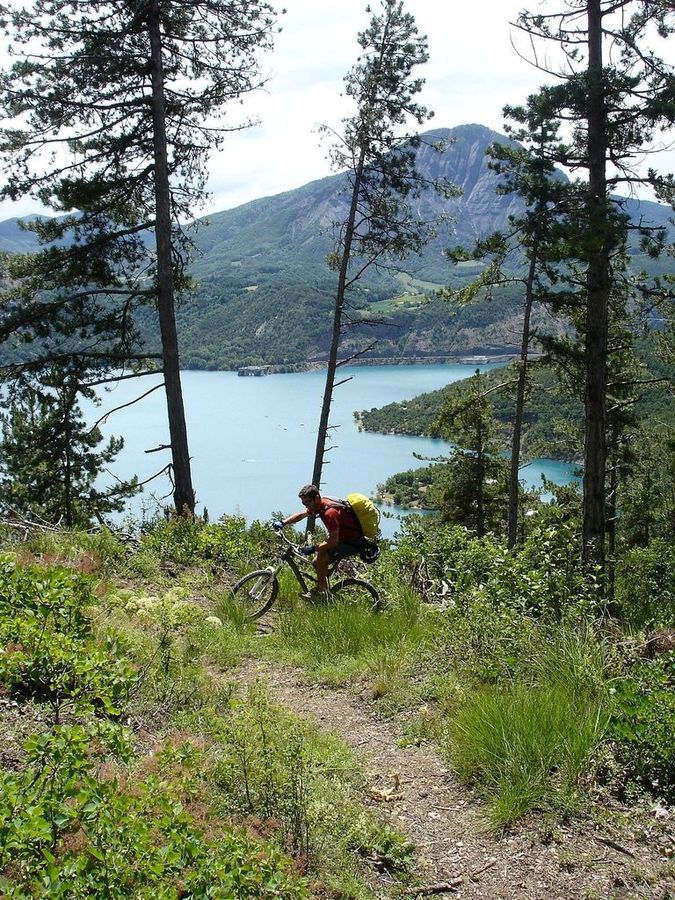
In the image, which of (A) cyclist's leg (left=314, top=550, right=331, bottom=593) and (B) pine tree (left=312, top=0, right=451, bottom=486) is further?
(B) pine tree (left=312, top=0, right=451, bottom=486)

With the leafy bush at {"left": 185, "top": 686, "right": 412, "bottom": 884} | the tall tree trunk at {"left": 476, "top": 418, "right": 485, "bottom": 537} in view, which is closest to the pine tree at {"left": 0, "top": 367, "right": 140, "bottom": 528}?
the leafy bush at {"left": 185, "top": 686, "right": 412, "bottom": 884}

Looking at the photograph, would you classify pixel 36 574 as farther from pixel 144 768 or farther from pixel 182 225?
pixel 182 225

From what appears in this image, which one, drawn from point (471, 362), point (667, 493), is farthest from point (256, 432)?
point (471, 362)

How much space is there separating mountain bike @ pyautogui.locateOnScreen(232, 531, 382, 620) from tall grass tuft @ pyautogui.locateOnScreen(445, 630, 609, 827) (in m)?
3.19

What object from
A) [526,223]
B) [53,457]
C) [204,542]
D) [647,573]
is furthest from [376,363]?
[204,542]

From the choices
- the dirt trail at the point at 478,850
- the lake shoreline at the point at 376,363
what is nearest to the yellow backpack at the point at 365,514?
the dirt trail at the point at 478,850

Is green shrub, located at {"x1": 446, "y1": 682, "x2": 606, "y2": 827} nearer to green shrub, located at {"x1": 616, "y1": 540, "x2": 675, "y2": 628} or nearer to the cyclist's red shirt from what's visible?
the cyclist's red shirt

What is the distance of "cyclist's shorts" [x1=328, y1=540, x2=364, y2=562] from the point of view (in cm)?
814

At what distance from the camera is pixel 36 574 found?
228 inches

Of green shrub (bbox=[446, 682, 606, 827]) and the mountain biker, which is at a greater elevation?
the mountain biker

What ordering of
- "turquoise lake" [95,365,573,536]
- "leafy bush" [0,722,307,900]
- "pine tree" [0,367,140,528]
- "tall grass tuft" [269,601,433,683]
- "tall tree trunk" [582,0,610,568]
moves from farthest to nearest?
"turquoise lake" [95,365,573,536] < "pine tree" [0,367,140,528] < "tall tree trunk" [582,0,610,568] < "tall grass tuft" [269,601,433,683] < "leafy bush" [0,722,307,900]

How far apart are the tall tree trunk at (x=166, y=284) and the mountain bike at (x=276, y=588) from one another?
365 cm

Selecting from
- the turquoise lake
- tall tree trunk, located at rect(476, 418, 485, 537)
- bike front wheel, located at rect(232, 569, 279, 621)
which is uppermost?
bike front wheel, located at rect(232, 569, 279, 621)

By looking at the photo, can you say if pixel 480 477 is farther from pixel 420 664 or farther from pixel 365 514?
pixel 420 664
